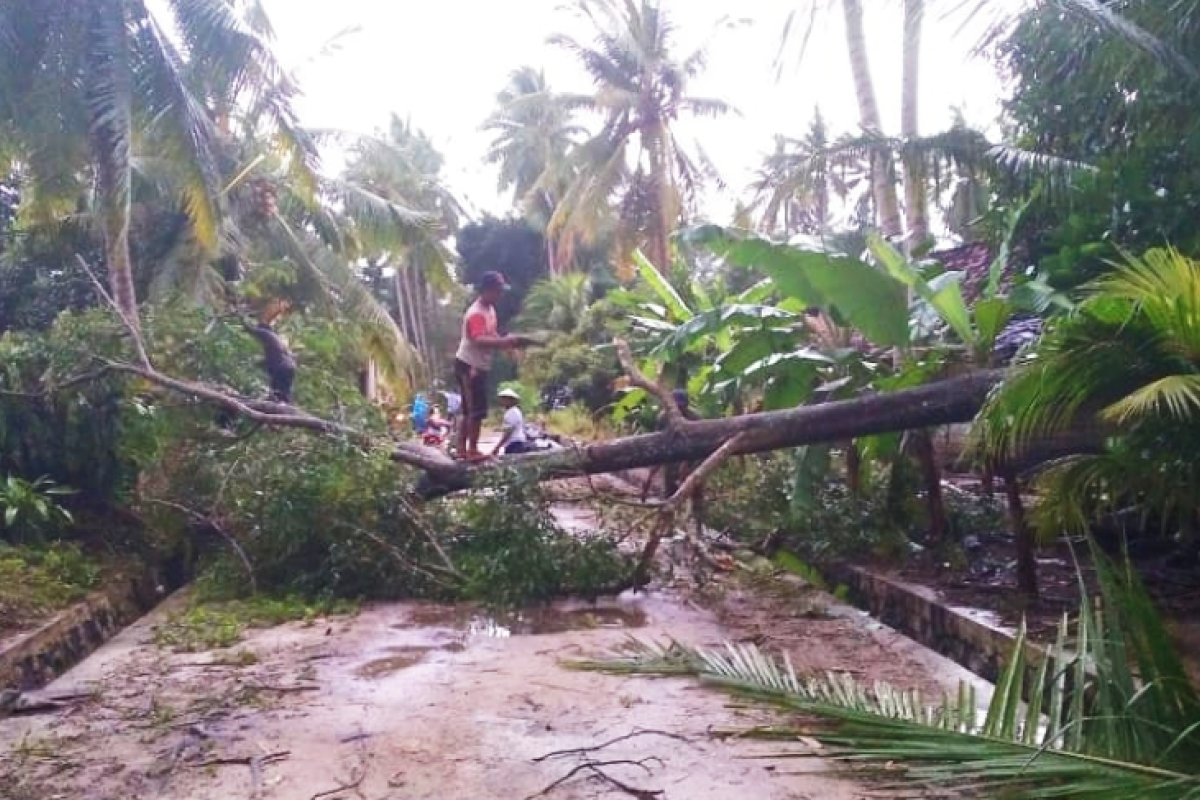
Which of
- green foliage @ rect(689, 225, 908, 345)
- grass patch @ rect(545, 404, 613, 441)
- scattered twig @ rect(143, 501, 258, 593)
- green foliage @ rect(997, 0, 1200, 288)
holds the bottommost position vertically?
scattered twig @ rect(143, 501, 258, 593)

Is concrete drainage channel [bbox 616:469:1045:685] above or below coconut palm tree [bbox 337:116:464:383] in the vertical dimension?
below

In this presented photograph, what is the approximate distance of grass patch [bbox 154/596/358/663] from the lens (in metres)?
5.92

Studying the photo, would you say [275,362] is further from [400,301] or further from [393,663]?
[400,301]

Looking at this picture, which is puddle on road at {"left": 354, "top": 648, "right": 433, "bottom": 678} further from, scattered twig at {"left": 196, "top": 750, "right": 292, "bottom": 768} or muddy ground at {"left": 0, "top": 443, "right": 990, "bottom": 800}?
scattered twig at {"left": 196, "top": 750, "right": 292, "bottom": 768}

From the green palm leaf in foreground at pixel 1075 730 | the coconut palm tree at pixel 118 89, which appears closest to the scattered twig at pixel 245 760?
the green palm leaf in foreground at pixel 1075 730

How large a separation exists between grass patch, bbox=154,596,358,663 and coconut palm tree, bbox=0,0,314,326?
139 inches

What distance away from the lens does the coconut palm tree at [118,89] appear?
370 inches

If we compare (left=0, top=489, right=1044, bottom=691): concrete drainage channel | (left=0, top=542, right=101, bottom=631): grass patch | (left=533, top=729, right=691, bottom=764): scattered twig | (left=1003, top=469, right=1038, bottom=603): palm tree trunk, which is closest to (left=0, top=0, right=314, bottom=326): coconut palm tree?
(left=0, top=542, right=101, bottom=631): grass patch

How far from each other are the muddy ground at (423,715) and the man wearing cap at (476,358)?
1.72 meters

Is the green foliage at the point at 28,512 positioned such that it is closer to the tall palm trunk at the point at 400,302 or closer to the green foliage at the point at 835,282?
the green foliage at the point at 835,282

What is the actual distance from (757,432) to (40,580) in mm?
4573

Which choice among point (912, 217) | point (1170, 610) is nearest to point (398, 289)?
point (912, 217)

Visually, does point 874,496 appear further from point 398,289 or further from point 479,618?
point 398,289

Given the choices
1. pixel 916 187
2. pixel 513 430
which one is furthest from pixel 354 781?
pixel 513 430
